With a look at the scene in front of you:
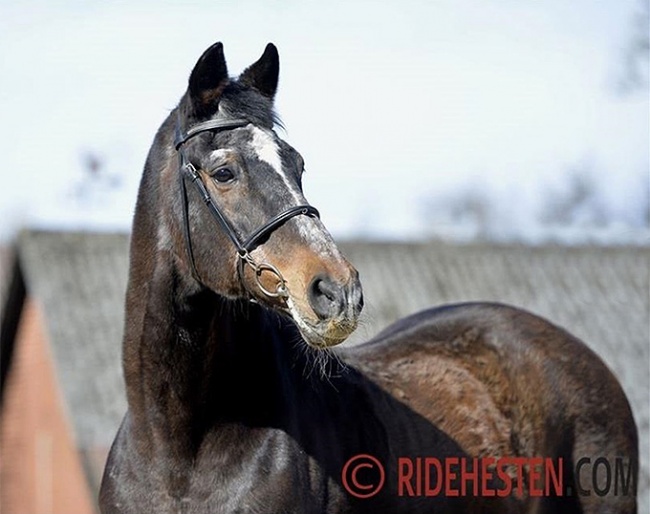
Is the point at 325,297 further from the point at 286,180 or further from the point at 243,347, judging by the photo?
the point at 243,347

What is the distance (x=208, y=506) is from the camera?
469cm

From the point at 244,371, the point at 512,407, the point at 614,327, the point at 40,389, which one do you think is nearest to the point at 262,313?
the point at 244,371

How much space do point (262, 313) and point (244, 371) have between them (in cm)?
30

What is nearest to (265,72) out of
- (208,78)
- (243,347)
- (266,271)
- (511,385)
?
(208,78)

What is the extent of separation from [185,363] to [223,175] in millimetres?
794

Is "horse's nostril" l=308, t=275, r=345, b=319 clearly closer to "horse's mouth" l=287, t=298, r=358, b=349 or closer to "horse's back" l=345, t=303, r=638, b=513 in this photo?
"horse's mouth" l=287, t=298, r=358, b=349

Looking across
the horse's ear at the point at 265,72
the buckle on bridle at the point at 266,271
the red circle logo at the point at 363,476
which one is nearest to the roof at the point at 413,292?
the red circle logo at the point at 363,476

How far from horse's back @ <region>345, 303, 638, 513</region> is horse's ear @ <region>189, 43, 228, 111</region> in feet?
5.73

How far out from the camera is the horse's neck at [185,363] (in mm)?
4820

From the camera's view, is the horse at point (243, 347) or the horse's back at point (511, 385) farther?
the horse's back at point (511, 385)

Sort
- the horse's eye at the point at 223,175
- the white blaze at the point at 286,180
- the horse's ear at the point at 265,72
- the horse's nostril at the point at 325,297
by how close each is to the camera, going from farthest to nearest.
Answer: the horse's ear at the point at 265,72, the horse's eye at the point at 223,175, the white blaze at the point at 286,180, the horse's nostril at the point at 325,297

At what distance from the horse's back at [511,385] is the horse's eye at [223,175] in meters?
1.65

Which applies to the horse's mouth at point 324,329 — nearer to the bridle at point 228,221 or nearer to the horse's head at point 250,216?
the horse's head at point 250,216

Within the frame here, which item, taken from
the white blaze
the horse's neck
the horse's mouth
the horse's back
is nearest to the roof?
the horse's back
